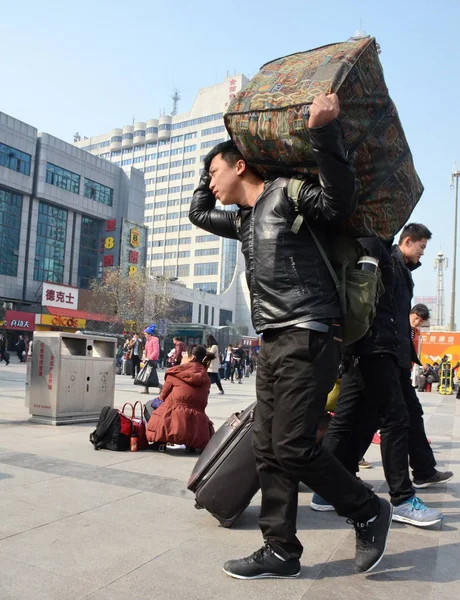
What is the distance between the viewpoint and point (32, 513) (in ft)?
10.1

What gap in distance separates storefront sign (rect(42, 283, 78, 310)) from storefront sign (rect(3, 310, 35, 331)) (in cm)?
222

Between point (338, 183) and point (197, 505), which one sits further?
point (197, 505)

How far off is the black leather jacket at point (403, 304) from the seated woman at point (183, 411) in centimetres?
177

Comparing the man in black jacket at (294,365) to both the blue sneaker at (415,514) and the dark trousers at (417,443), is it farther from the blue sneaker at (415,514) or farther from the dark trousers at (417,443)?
the dark trousers at (417,443)

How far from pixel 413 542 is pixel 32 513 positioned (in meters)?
2.05

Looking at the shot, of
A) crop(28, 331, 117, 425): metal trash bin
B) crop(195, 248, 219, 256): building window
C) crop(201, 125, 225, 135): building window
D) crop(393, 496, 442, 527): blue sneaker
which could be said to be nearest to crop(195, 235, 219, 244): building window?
crop(195, 248, 219, 256): building window

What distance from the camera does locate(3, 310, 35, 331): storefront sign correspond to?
150ft

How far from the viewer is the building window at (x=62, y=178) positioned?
2117 inches

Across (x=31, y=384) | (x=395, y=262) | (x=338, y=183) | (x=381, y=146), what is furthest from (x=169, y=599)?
(x=31, y=384)

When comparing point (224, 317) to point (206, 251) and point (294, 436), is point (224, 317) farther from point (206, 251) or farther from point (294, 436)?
point (294, 436)

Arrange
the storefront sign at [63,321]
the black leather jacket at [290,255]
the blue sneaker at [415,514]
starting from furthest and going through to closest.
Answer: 1. the storefront sign at [63,321]
2. the blue sneaker at [415,514]
3. the black leather jacket at [290,255]

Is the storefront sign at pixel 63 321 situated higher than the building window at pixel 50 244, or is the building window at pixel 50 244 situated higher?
the building window at pixel 50 244

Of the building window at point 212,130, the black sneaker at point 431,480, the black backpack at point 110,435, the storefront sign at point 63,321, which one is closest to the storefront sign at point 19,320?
the storefront sign at point 63,321

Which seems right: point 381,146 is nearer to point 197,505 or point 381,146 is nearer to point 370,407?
point 370,407
